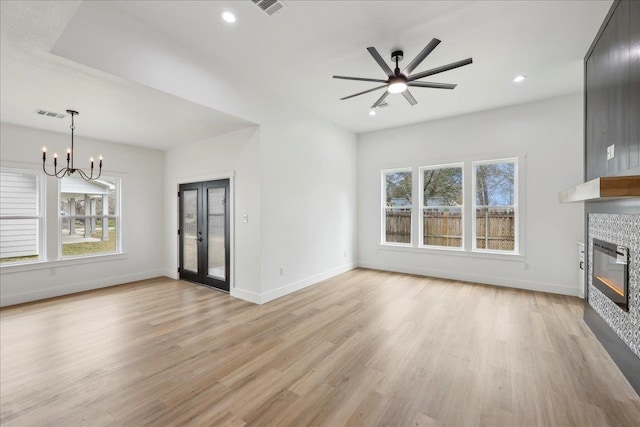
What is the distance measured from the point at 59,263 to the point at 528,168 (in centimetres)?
851

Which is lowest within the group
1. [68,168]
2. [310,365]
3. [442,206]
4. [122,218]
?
[310,365]

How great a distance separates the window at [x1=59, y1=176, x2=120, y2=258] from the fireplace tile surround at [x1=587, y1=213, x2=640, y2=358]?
24.9 feet

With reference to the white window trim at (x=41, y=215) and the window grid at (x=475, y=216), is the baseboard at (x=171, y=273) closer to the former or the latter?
the white window trim at (x=41, y=215)

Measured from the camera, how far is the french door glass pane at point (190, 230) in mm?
5523

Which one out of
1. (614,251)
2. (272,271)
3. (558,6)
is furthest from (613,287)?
(272,271)

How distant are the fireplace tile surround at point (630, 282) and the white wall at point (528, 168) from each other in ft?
5.81

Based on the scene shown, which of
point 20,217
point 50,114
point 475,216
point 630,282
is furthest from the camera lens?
point 475,216

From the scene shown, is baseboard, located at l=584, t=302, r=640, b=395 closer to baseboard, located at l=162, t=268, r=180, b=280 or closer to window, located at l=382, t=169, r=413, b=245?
window, located at l=382, t=169, r=413, b=245

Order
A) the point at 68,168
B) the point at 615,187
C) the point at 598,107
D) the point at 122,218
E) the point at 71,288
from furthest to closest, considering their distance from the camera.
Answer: the point at 122,218 < the point at 71,288 < the point at 68,168 < the point at 598,107 < the point at 615,187

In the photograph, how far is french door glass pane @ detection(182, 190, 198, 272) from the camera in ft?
18.1

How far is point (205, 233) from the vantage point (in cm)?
527

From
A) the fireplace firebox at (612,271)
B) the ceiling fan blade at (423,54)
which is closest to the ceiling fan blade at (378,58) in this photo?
the ceiling fan blade at (423,54)

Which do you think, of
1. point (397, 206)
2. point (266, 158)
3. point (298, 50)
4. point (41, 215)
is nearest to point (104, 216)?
point (41, 215)

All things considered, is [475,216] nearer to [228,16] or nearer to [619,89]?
[619,89]
